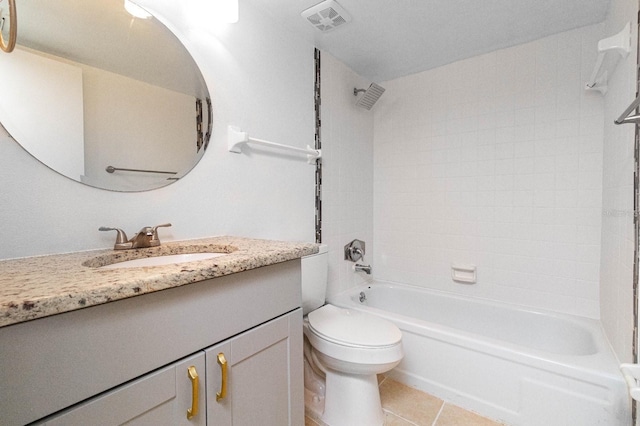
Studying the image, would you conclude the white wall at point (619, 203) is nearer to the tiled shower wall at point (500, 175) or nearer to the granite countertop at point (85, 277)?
the tiled shower wall at point (500, 175)

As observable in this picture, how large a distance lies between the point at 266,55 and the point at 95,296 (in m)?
1.50

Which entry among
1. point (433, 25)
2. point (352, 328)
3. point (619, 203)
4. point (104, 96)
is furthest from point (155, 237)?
point (619, 203)

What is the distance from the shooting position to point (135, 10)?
1.09 metres

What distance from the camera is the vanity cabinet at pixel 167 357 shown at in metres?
0.48

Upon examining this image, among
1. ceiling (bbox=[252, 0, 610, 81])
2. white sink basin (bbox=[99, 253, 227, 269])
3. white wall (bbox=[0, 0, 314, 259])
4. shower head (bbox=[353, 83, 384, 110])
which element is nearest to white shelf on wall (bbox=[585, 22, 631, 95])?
ceiling (bbox=[252, 0, 610, 81])

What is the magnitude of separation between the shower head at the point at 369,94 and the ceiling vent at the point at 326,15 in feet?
1.80

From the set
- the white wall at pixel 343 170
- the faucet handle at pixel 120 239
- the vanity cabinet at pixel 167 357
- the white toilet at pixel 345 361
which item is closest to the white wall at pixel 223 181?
the faucet handle at pixel 120 239

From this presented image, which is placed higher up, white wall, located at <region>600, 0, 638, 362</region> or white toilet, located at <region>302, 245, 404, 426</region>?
white wall, located at <region>600, 0, 638, 362</region>

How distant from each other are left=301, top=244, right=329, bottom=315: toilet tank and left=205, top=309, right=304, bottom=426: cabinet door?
21.8 inches

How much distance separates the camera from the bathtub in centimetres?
119

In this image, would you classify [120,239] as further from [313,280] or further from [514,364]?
[514,364]

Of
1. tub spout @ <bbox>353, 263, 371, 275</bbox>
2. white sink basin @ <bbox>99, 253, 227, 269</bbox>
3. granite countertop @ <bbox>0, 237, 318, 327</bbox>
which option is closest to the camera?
granite countertop @ <bbox>0, 237, 318, 327</bbox>

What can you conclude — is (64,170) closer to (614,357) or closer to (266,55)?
(266,55)

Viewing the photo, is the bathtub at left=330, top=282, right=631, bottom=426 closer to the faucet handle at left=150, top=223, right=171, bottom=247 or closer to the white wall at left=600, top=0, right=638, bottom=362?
the white wall at left=600, top=0, right=638, bottom=362
